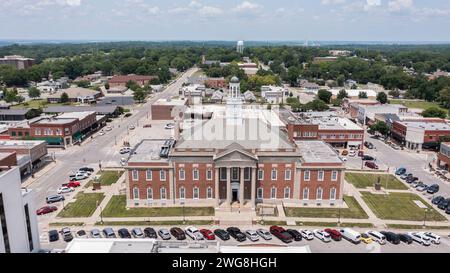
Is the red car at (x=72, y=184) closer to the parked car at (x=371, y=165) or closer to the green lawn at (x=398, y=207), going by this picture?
the green lawn at (x=398, y=207)

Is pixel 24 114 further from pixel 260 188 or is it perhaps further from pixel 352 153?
pixel 352 153

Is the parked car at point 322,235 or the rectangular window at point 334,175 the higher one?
the rectangular window at point 334,175

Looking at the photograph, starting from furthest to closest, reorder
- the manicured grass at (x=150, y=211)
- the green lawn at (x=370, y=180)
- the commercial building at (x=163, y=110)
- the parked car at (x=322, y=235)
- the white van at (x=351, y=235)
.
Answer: the commercial building at (x=163, y=110) → the green lawn at (x=370, y=180) → the manicured grass at (x=150, y=211) → the parked car at (x=322, y=235) → the white van at (x=351, y=235)

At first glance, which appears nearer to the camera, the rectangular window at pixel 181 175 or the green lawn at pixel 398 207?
the green lawn at pixel 398 207

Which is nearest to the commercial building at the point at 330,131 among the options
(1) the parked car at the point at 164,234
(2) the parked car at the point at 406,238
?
(2) the parked car at the point at 406,238

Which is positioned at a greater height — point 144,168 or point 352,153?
point 144,168

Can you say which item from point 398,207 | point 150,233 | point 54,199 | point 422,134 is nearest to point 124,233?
point 150,233

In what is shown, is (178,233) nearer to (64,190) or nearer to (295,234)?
(295,234)
